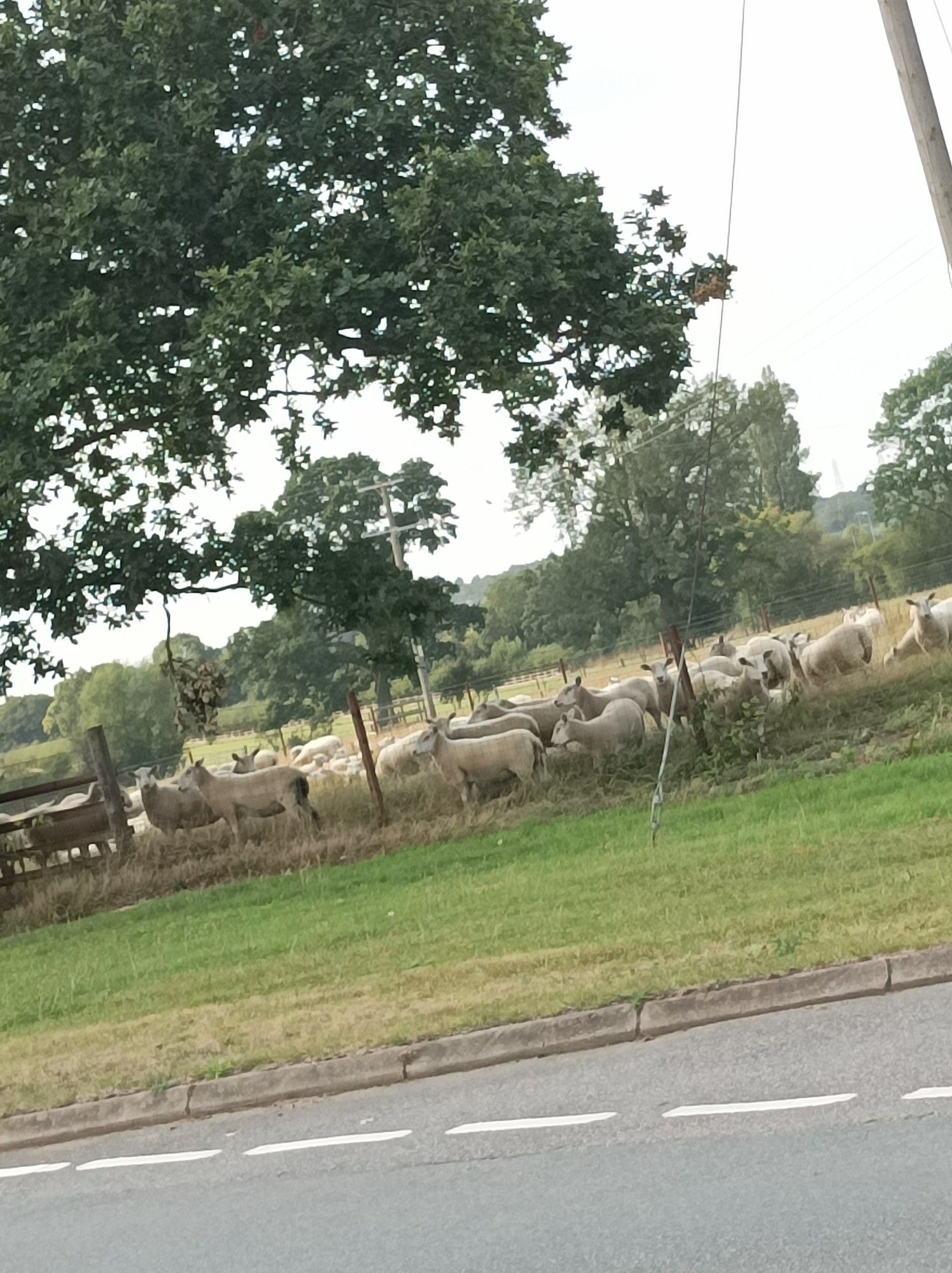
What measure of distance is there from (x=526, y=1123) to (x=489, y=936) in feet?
16.2

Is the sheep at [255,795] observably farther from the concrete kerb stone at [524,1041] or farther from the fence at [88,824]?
the concrete kerb stone at [524,1041]

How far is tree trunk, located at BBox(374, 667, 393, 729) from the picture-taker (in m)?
61.3

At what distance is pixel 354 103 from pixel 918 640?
572 inches

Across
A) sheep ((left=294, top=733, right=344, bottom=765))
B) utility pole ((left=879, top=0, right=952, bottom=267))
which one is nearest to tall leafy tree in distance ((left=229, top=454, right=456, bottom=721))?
utility pole ((left=879, top=0, right=952, bottom=267))

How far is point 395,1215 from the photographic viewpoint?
289 inches

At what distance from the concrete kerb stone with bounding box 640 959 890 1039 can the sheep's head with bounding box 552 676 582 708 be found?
18995 millimetres

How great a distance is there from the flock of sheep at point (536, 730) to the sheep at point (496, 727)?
22 millimetres

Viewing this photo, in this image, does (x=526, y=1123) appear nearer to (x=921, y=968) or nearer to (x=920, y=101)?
(x=921, y=968)

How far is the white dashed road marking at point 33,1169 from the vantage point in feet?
31.7

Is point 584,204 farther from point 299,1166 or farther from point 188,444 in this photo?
point 299,1166

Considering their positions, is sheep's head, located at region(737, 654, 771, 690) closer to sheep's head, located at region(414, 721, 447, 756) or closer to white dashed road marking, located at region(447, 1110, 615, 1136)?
sheep's head, located at region(414, 721, 447, 756)

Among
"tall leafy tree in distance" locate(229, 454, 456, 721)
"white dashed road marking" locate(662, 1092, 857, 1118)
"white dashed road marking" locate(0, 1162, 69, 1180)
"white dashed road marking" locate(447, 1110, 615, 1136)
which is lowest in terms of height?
"white dashed road marking" locate(662, 1092, 857, 1118)

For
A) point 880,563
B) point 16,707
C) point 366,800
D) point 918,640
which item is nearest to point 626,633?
point 880,563

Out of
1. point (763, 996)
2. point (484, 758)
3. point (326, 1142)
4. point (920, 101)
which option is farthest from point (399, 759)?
point (326, 1142)
